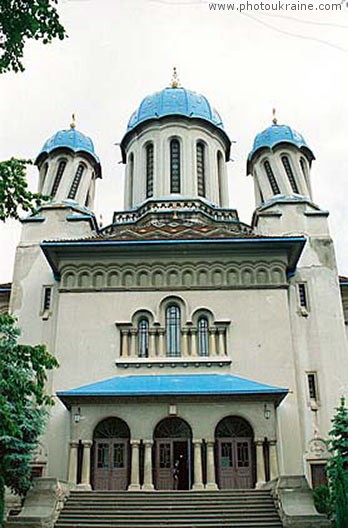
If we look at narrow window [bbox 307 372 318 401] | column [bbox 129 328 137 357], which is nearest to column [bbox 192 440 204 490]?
column [bbox 129 328 137 357]

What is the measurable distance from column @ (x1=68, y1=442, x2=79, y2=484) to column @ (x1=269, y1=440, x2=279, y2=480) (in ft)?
18.6

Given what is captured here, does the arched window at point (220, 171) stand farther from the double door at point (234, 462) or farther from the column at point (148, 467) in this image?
the column at point (148, 467)

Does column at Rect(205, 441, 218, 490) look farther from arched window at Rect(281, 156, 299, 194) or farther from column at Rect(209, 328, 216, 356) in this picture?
arched window at Rect(281, 156, 299, 194)

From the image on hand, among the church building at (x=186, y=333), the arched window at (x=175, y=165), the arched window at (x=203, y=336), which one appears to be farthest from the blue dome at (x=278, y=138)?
the arched window at (x=203, y=336)

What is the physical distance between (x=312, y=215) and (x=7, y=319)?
16946 mm

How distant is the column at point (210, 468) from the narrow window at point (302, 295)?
682 centimetres

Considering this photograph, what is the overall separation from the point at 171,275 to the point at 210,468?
6.88 meters

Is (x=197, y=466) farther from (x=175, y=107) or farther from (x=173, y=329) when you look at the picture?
(x=175, y=107)

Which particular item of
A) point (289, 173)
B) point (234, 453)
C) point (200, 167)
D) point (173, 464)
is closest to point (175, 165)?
point (200, 167)

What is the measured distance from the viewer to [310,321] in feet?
74.0

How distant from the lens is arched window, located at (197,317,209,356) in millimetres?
21281

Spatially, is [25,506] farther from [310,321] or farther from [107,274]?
[310,321]

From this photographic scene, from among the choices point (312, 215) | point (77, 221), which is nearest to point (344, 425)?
point (312, 215)

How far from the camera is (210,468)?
18.3 metres
